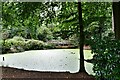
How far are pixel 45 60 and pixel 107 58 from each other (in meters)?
3.44

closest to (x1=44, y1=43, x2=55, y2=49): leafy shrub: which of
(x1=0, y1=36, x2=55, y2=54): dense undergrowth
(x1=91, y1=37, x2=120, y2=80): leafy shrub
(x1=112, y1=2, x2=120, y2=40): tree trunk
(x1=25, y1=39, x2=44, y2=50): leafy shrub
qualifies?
(x1=0, y1=36, x2=55, y2=54): dense undergrowth

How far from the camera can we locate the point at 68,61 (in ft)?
19.6

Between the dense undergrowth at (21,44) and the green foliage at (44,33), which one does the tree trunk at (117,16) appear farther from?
the dense undergrowth at (21,44)

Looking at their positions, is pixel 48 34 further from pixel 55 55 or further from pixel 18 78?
pixel 18 78

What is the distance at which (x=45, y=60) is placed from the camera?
6.10 metres

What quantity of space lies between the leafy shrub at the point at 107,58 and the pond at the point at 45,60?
2.36m

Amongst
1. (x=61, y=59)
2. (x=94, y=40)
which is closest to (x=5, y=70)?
(x=61, y=59)

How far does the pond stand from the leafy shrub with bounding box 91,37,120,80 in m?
2.36

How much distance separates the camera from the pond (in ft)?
18.2

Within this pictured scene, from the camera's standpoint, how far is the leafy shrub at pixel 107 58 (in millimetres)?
2738

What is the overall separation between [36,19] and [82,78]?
1.61 metres

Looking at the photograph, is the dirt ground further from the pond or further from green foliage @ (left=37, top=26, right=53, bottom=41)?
green foliage @ (left=37, top=26, right=53, bottom=41)

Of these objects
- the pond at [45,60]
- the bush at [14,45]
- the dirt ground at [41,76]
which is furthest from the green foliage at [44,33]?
the dirt ground at [41,76]

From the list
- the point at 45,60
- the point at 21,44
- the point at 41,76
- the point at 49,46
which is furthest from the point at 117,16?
the point at 21,44
